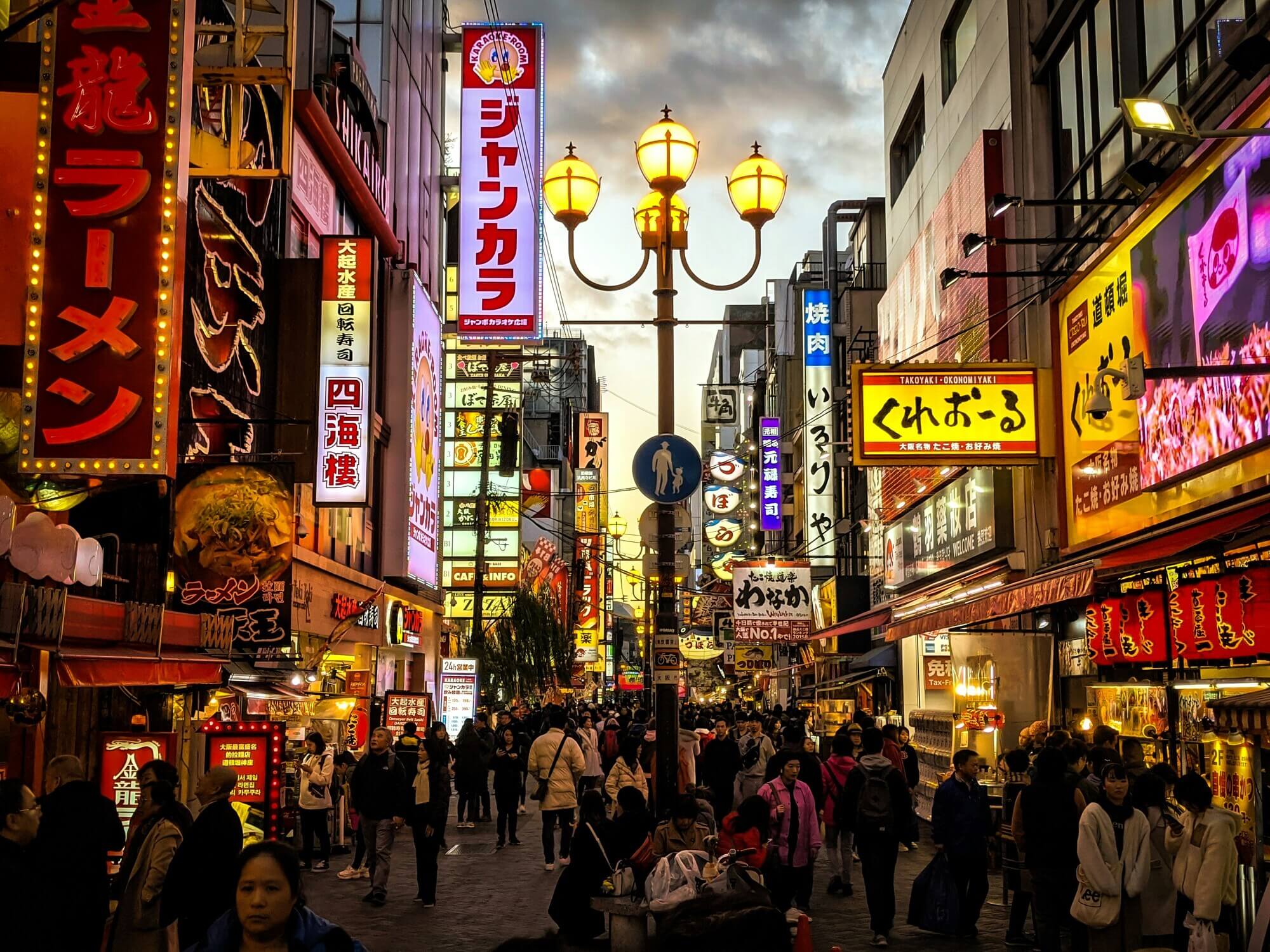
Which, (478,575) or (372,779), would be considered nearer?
(372,779)

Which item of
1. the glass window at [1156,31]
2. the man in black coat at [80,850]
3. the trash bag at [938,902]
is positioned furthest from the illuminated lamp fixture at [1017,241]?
the man in black coat at [80,850]

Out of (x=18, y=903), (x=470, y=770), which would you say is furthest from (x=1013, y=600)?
(x=18, y=903)

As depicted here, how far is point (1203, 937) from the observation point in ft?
28.1

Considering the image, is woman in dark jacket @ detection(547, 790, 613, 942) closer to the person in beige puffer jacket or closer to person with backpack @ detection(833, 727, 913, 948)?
person with backpack @ detection(833, 727, 913, 948)

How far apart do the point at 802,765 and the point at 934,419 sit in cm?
552

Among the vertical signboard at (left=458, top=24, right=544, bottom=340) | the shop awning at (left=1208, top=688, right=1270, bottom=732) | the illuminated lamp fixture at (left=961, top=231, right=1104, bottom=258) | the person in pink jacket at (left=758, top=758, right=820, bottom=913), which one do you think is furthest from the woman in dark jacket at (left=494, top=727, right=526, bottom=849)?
the vertical signboard at (left=458, top=24, right=544, bottom=340)

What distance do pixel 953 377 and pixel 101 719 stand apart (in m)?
12.0

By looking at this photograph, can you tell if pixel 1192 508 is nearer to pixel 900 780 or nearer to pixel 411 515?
pixel 900 780

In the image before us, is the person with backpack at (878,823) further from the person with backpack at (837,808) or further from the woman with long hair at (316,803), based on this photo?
the woman with long hair at (316,803)

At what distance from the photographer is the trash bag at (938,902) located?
39.9 feet

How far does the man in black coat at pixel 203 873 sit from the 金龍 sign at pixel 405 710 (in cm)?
1889

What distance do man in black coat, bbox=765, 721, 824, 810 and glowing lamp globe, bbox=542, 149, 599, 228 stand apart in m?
5.97

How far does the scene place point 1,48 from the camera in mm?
13383

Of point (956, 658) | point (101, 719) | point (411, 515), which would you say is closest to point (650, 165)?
point (101, 719)
